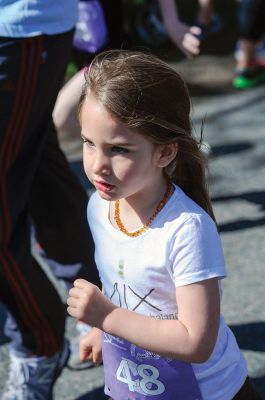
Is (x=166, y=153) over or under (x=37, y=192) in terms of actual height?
over

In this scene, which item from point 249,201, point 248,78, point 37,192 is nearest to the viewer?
point 37,192

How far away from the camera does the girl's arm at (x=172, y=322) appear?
1682 millimetres

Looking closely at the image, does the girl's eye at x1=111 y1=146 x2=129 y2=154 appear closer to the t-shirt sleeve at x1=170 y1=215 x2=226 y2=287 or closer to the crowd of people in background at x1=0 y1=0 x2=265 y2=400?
the t-shirt sleeve at x1=170 y1=215 x2=226 y2=287

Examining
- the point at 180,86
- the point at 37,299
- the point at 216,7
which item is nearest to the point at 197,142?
the point at 180,86

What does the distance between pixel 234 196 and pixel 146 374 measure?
89.9 inches

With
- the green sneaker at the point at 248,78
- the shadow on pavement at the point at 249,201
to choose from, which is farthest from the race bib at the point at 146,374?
the green sneaker at the point at 248,78

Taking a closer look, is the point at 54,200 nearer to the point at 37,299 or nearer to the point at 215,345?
the point at 37,299

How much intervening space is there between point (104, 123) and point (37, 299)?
3.36 ft

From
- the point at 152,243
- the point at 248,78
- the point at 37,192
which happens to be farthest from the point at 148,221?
the point at 248,78

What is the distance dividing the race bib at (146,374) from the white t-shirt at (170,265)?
1.3 inches

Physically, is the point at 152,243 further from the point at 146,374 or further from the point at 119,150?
the point at 146,374

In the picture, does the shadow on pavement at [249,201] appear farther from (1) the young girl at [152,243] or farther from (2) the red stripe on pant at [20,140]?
(1) the young girl at [152,243]

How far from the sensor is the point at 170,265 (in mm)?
1733

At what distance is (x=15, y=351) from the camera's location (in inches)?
105
